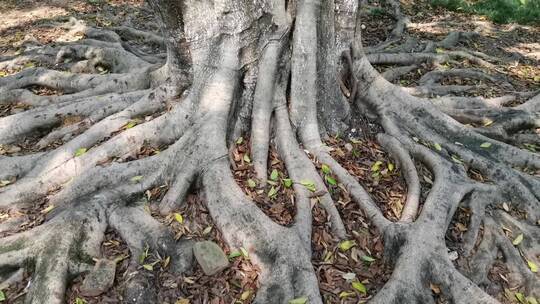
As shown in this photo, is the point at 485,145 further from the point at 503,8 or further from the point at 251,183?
the point at 503,8

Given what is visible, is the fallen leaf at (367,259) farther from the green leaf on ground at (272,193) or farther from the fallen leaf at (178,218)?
the fallen leaf at (178,218)

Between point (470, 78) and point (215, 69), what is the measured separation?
4.11 metres

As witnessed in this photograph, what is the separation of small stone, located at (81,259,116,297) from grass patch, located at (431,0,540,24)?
9118 millimetres

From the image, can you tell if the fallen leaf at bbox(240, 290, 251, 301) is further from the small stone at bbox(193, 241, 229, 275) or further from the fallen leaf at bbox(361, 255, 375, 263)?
the fallen leaf at bbox(361, 255, 375, 263)

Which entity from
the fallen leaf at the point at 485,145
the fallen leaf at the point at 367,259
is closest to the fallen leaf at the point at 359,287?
the fallen leaf at the point at 367,259

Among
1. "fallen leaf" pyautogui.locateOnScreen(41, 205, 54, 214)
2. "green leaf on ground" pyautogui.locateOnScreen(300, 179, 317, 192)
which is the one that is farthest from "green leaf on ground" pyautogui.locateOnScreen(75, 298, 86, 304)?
"green leaf on ground" pyautogui.locateOnScreen(300, 179, 317, 192)

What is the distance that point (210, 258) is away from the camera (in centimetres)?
312

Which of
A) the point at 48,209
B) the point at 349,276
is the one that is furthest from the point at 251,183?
the point at 48,209

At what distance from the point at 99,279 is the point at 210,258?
0.73m

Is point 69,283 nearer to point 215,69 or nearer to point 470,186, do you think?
point 215,69

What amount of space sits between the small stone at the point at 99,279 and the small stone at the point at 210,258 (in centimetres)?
56

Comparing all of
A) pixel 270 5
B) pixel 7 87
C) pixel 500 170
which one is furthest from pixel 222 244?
pixel 7 87

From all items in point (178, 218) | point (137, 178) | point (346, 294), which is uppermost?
point (137, 178)

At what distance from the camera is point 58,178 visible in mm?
3770
